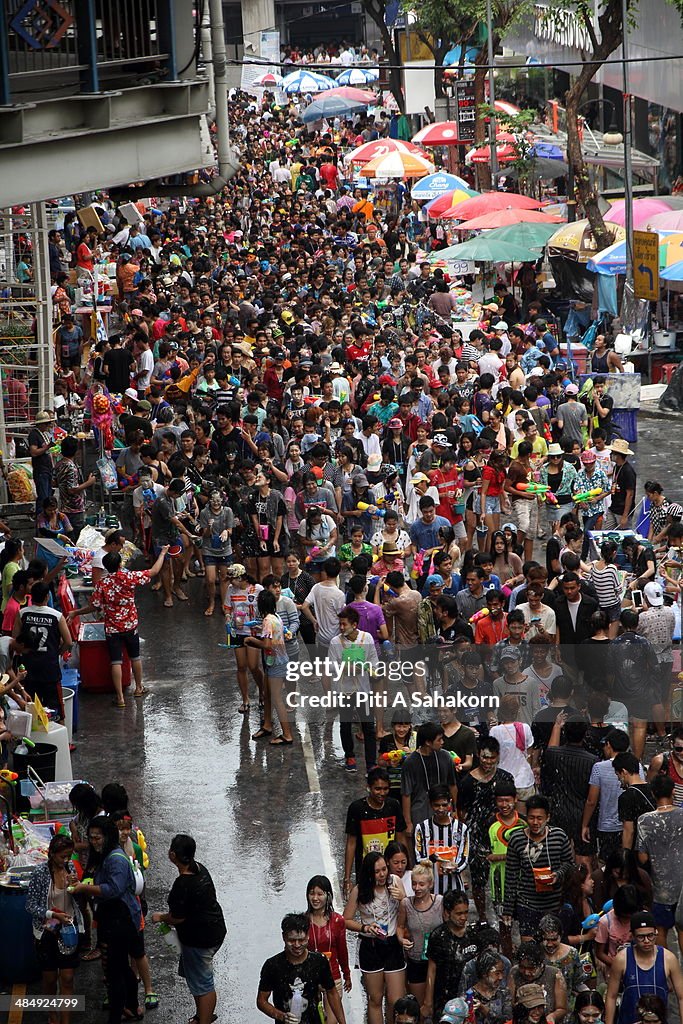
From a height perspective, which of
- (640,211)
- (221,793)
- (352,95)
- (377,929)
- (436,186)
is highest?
(352,95)

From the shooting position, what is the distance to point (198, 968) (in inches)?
358

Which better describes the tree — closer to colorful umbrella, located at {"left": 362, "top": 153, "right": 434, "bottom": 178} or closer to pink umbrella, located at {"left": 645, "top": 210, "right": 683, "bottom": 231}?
colorful umbrella, located at {"left": 362, "top": 153, "right": 434, "bottom": 178}

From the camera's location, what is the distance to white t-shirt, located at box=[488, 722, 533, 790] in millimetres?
10602

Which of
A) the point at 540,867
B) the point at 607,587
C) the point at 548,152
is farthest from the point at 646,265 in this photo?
the point at 540,867

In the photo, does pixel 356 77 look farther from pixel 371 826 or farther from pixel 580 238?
pixel 371 826

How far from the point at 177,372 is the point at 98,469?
3775mm

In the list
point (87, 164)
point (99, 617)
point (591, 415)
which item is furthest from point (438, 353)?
point (87, 164)

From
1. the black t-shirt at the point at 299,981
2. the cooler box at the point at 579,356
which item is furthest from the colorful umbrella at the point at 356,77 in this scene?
the black t-shirt at the point at 299,981

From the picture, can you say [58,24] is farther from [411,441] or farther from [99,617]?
[411,441]

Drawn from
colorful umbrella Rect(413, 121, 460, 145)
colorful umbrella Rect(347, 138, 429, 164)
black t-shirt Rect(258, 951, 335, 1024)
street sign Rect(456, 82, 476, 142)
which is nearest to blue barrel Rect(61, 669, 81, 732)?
black t-shirt Rect(258, 951, 335, 1024)

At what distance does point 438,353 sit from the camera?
21922mm

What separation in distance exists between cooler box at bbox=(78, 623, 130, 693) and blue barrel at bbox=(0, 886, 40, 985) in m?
4.92

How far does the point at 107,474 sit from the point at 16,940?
370 inches
